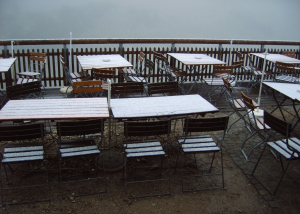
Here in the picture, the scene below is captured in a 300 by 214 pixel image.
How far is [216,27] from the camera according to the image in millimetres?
13641

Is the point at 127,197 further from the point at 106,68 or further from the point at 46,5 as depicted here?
the point at 46,5

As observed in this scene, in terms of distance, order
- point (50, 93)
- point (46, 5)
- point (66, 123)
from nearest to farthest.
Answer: point (66, 123)
point (50, 93)
point (46, 5)

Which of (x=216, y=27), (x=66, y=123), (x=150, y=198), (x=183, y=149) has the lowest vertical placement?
(x=150, y=198)

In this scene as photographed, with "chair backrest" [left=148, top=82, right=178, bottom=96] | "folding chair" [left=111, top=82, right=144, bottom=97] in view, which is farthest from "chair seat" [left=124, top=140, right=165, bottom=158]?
"folding chair" [left=111, top=82, right=144, bottom=97]

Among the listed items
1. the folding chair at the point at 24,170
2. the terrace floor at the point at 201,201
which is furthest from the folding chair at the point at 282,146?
the folding chair at the point at 24,170

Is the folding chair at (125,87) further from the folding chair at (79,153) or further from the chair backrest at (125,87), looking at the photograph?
the folding chair at (79,153)

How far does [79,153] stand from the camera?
3.90m

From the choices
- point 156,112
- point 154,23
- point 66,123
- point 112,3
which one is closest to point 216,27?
point 154,23

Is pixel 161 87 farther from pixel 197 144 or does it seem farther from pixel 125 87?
Answer: pixel 197 144

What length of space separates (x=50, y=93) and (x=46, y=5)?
5596mm

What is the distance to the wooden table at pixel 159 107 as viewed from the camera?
4.26 metres

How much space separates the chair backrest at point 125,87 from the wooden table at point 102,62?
118 cm

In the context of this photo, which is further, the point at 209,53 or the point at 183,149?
the point at 209,53

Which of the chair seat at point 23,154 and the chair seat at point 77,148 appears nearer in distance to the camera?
the chair seat at point 23,154
